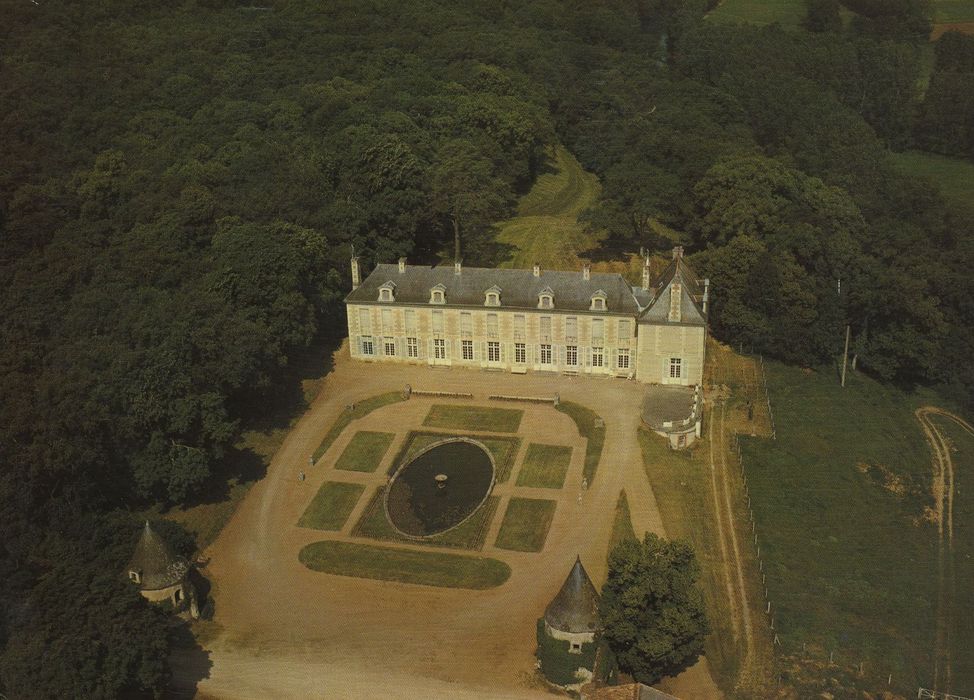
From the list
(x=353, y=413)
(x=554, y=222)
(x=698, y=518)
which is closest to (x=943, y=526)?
(x=698, y=518)

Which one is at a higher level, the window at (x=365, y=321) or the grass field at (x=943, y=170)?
the window at (x=365, y=321)

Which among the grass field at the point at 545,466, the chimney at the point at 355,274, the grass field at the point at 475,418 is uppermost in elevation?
the chimney at the point at 355,274

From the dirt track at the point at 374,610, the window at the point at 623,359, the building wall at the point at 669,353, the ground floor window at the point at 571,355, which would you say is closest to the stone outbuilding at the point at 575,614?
the dirt track at the point at 374,610

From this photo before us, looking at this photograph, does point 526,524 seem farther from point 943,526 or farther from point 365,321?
point 943,526

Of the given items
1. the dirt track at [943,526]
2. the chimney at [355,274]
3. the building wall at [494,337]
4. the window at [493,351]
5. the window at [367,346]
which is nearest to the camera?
the dirt track at [943,526]

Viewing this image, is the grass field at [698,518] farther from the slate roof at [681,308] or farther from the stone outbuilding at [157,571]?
the stone outbuilding at [157,571]

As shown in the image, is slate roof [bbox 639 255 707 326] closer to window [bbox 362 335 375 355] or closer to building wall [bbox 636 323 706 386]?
building wall [bbox 636 323 706 386]

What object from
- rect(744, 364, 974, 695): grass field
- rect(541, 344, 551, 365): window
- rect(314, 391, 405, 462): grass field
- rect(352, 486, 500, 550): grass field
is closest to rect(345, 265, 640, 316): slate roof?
rect(541, 344, 551, 365): window

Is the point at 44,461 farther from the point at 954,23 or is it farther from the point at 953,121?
the point at 954,23
